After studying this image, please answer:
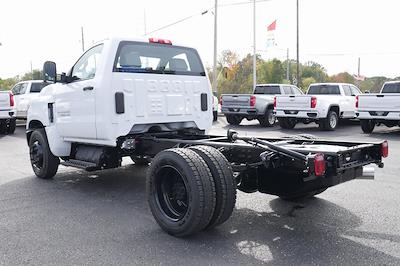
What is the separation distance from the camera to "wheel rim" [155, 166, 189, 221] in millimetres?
4565

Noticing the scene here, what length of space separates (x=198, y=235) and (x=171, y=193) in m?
0.57

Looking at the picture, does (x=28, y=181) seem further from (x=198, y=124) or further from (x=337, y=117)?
(x=337, y=117)

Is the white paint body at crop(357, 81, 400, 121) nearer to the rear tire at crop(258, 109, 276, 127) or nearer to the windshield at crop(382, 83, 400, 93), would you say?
the windshield at crop(382, 83, 400, 93)

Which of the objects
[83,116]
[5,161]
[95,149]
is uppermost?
[83,116]

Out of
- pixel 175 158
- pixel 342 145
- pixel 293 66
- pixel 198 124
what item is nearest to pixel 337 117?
pixel 198 124

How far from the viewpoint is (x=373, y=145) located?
15.0ft

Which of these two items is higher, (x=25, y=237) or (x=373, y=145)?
(x=373, y=145)

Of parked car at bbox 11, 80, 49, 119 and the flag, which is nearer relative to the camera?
parked car at bbox 11, 80, 49, 119

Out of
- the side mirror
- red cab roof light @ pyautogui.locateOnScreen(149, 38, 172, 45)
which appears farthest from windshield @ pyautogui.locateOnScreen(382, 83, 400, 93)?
the side mirror

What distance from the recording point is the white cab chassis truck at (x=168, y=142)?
4.20 meters

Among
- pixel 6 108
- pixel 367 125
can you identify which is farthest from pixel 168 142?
pixel 6 108

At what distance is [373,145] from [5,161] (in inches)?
308

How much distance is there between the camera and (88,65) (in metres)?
6.37

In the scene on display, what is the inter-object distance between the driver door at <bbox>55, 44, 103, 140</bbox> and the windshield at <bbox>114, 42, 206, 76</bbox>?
1.22 feet
